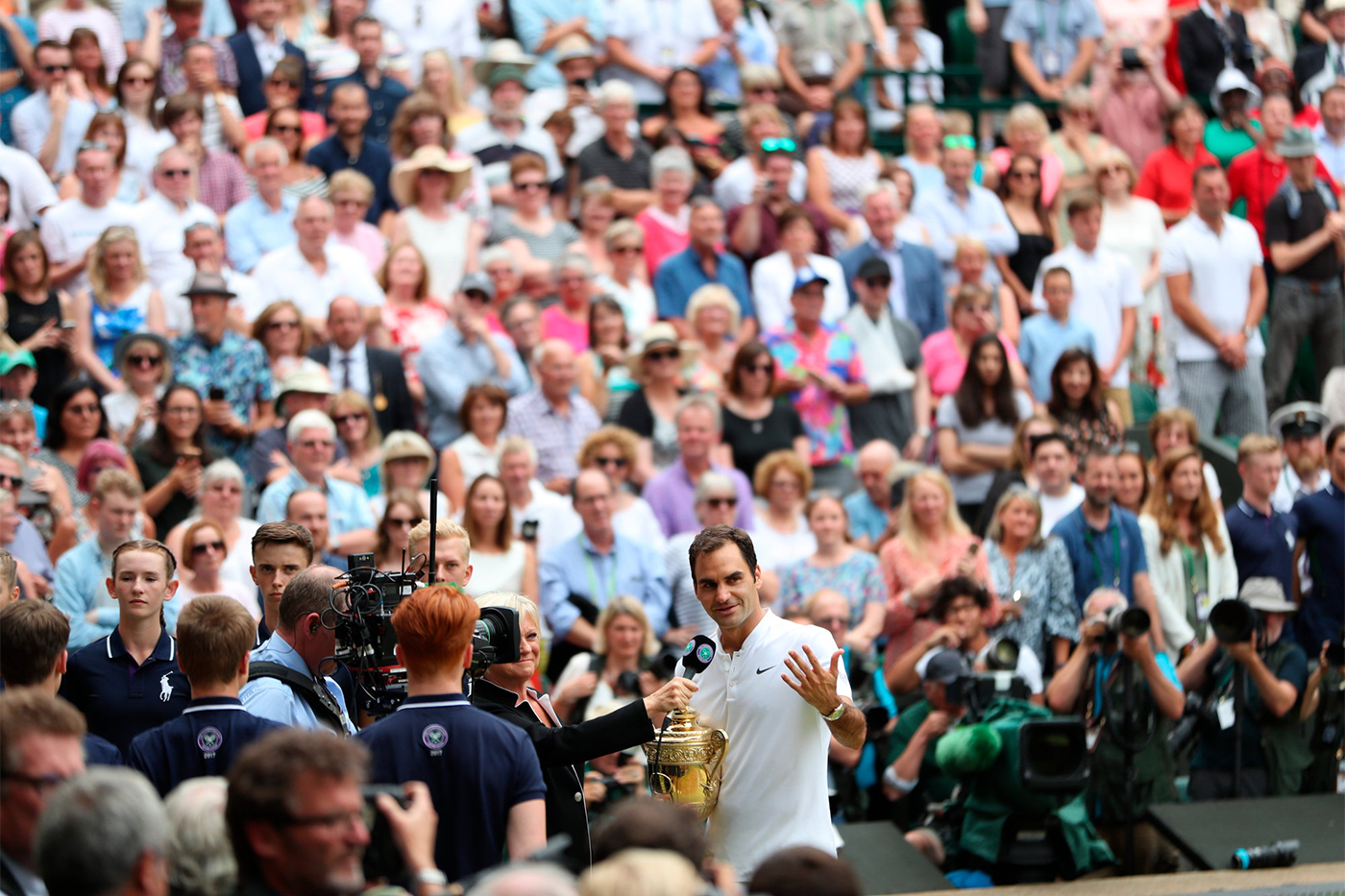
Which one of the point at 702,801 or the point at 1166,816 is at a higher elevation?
the point at 702,801

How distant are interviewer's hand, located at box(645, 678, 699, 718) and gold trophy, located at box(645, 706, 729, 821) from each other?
23 centimetres

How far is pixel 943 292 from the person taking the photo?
12156 mm

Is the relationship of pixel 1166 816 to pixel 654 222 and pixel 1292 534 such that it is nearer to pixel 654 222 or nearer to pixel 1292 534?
pixel 1292 534

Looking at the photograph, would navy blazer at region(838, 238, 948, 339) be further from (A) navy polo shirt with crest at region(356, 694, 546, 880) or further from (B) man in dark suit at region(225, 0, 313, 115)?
(A) navy polo shirt with crest at region(356, 694, 546, 880)

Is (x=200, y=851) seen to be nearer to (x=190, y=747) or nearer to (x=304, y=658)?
(x=190, y=747)

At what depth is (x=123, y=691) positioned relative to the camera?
5.71 m

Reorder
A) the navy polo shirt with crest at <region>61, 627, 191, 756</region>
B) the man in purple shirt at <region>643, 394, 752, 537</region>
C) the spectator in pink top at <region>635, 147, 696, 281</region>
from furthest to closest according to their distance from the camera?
1. the spectator in pink top at <region>635, 147, 696, 281</region>
2. the man in purple shirt at <region>643, 394, 752, 537</region>
3. the navy polo shirt with crest at <region>61, 627, 191, 756</region>

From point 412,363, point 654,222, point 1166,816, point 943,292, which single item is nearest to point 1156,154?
point 943,292

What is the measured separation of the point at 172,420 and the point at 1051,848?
4.74 m

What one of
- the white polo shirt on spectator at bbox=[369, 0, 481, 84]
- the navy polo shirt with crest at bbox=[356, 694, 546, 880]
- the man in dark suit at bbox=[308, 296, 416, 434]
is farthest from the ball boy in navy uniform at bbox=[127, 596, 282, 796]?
the white polo shirt on spectator at bbox=[369, 0, 481, 84]

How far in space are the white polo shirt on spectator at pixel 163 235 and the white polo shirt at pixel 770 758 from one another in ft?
21.0

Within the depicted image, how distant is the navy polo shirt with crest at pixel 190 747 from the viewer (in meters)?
4.64

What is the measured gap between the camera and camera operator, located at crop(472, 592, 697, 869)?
4871 mm

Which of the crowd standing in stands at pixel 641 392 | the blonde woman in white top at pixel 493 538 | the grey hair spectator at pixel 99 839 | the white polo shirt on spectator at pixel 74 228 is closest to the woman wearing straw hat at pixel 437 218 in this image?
the crowd standing in stands at pixel 641 392
